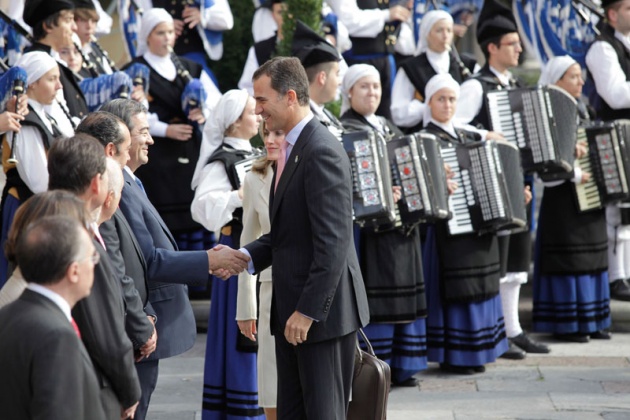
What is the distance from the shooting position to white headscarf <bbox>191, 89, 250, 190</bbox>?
19.9 feet

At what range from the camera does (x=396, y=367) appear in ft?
23.7

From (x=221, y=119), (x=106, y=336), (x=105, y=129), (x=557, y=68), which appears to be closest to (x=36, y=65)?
(x=221, y=119)

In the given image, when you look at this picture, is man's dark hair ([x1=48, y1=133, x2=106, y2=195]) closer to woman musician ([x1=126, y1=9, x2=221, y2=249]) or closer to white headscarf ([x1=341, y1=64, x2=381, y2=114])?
white headscarf ([x1=341, y1=64, x2=381, y2=114])

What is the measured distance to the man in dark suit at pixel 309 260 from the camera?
4379 mm

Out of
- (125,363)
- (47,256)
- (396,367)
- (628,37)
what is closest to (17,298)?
(47,256)

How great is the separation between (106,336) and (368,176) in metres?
3.02

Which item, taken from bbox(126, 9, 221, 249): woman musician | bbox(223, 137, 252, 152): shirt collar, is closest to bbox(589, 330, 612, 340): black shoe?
bbox(126, 9, 221, 249): woman musician

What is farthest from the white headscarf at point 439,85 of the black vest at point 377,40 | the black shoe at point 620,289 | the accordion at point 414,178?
the black shoe at point 620,289

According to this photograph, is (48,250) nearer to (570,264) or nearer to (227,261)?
(227,261)

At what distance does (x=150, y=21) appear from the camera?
27.3ft

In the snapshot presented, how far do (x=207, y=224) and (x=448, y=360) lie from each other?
Result: 89.0 inches

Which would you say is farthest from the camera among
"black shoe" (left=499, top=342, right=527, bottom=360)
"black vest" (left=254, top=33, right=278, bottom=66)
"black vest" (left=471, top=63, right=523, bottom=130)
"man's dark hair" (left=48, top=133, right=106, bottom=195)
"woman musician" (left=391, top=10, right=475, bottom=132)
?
"black vest" (left=254, top=33, right=278, bottom=66)

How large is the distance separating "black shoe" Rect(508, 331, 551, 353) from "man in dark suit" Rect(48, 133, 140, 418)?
4.71m

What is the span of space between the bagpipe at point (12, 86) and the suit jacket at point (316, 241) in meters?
2.29
